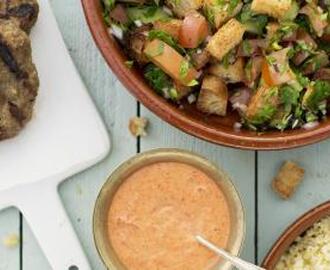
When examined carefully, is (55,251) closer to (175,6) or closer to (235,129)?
(235,129)

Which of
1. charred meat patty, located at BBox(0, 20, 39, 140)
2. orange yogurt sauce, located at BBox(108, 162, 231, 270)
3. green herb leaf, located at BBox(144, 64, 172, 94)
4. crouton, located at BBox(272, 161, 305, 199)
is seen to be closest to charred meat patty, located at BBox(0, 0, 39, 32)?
charred meat patty, located at BBox(0, 20, 39, 140)

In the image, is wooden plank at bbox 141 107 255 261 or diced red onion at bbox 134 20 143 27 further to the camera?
wooden plank at bbox 141 107 255 261

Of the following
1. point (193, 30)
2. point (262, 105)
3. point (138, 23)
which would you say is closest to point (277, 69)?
point (262, 105)

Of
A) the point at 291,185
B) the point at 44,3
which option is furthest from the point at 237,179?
the point at 44,3

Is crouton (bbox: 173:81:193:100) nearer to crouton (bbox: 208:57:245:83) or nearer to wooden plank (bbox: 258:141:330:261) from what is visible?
crouton (bbox: 208:57:245:83)

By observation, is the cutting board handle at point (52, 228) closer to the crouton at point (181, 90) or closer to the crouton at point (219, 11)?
the crouton at point (181, 90)

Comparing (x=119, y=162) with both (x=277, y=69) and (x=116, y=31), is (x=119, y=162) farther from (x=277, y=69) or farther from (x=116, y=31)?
(x=277, y=69)

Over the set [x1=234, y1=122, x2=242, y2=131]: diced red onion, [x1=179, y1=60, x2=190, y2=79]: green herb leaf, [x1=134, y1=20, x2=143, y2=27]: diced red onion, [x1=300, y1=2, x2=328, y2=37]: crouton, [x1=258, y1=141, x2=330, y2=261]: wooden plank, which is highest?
[x1=300, y1=2, x2=328, y2=37]: crouton
